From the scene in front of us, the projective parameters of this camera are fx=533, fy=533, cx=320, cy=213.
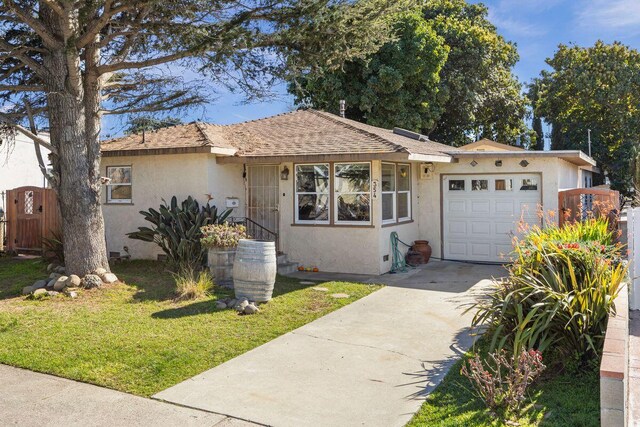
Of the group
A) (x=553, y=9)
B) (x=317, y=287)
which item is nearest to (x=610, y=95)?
(x=553, y=9)

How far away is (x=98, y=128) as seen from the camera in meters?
10.4

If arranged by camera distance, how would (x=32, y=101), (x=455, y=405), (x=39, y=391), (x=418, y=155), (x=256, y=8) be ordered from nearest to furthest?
(x=455, y=405), (x=39, y=391), (x=256, y=8), (x=418, y=155), (x=32, y=101)

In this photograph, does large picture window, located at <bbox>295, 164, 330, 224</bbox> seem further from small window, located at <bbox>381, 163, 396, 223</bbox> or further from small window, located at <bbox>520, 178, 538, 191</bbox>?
small window, located at <bbox>520, 178, 538, 191</bbox>

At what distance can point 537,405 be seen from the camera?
461cm

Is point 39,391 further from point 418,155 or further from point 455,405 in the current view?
point 418,155

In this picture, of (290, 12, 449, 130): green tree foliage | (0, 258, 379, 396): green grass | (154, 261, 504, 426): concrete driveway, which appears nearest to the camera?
(154, 261, 504, 426): concrete driveway

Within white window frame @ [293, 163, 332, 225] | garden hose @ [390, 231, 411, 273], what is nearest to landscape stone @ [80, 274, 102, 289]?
white window frame @ [293, 163, 332, 225]

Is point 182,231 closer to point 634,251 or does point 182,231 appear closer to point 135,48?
point 135,48

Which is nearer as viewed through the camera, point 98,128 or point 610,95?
point 98,128

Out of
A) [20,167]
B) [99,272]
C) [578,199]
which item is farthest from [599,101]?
[20,167]

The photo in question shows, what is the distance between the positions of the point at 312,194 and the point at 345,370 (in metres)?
7.06

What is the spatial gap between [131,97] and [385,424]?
31.4 feet

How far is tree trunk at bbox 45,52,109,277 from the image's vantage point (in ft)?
32.1

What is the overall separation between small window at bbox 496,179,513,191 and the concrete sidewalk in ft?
34.2
